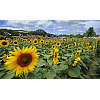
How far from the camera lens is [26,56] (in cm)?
66

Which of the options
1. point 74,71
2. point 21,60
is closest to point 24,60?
point 21,60

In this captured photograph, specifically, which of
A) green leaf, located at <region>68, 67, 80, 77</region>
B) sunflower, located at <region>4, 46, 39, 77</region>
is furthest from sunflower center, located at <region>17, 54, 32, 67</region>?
green leaf, located at <region>68, 67, 80, 77</region>

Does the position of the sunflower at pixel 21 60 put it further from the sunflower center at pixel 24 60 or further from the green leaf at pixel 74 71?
the green leaf at pixel 74 71

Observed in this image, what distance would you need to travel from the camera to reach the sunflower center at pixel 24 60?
0.63 m

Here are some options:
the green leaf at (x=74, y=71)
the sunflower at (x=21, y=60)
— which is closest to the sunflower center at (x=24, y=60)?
the sunflower at (x=21, y=60)

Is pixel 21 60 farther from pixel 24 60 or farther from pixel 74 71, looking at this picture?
pixel 74 71

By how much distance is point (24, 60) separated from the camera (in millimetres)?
649

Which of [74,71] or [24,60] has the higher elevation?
[24,60]
